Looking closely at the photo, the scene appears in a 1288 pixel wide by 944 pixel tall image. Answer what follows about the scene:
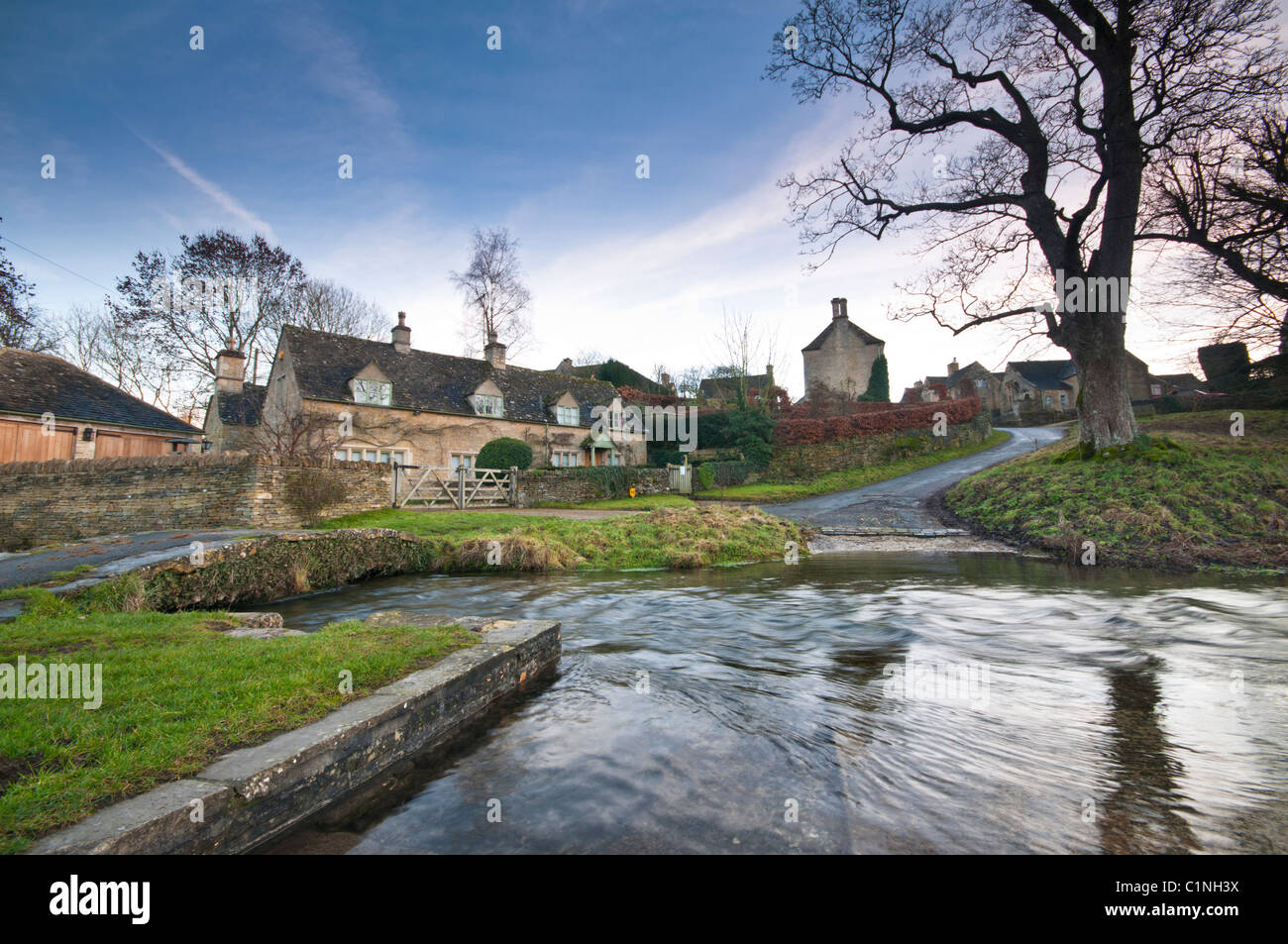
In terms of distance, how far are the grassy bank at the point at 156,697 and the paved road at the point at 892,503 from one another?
15.8 metres

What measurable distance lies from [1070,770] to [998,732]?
26.1 inches

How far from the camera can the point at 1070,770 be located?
11.6 feet

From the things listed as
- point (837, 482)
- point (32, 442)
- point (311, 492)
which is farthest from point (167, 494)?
point (837, 482)

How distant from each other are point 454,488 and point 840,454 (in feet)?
68.1

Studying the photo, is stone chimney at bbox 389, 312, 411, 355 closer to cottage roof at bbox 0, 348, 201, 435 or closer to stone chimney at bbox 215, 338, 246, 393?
stone chimney at bbox 215, 338, 246, 393

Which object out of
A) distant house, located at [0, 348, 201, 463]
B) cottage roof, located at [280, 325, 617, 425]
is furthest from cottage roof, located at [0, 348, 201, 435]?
cottage roof, located at [280, 325, 617, 425]

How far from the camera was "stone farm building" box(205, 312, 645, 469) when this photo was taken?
→ 96.5 feet

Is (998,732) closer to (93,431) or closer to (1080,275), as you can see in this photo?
(1080,275)

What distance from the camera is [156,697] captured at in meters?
3.64
